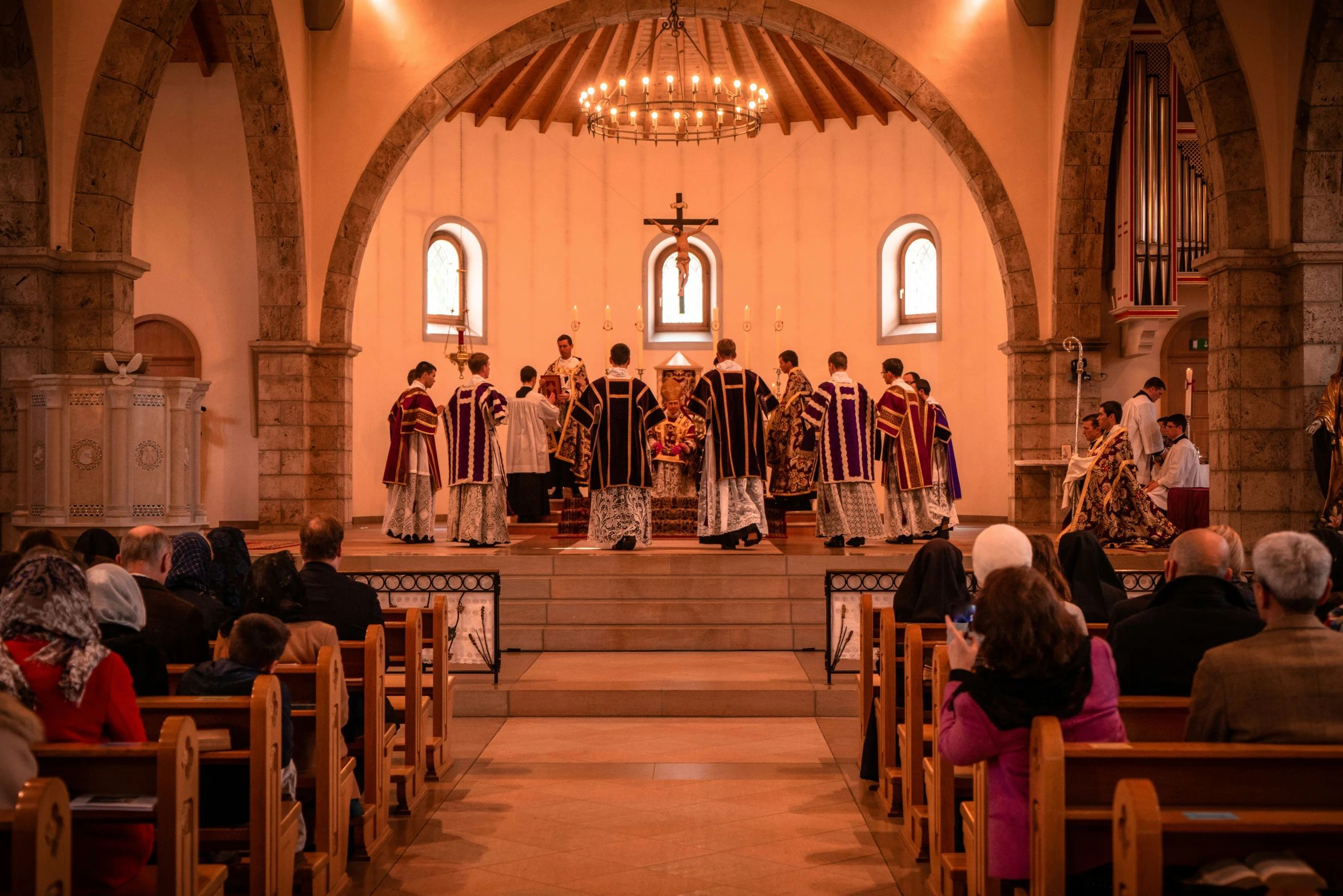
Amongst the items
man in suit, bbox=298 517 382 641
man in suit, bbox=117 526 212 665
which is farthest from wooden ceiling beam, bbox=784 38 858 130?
man in suit, bbox=117 526 212 665

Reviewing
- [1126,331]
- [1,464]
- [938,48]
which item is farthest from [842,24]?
[1,464]

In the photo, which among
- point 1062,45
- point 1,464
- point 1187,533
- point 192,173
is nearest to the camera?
point 1187,533

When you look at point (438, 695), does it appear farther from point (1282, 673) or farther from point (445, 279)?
point (445, 279)

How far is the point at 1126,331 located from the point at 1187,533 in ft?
32.8

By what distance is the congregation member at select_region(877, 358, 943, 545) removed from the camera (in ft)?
35.6

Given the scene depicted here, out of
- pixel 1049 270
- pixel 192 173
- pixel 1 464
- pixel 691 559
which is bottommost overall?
pixel 691 559

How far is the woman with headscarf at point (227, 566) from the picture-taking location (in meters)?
5.34

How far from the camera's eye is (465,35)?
1274 centimetres

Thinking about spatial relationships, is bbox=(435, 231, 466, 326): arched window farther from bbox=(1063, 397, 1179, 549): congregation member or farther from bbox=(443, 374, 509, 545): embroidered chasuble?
bbox=(1063, 397, 1179, 549): congregation member

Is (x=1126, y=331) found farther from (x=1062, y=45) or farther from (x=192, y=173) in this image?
(x=192, y=173)

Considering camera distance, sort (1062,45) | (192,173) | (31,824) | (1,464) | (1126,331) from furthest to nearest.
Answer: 1. (192,173)
2. (1126,331)
3. (1062,45)
4. (1,464)
5. (31,824)

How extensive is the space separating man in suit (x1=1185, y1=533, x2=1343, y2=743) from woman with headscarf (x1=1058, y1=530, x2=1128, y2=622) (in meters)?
2.06

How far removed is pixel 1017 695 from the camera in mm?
2902

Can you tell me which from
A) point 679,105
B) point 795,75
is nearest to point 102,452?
point 679,105
